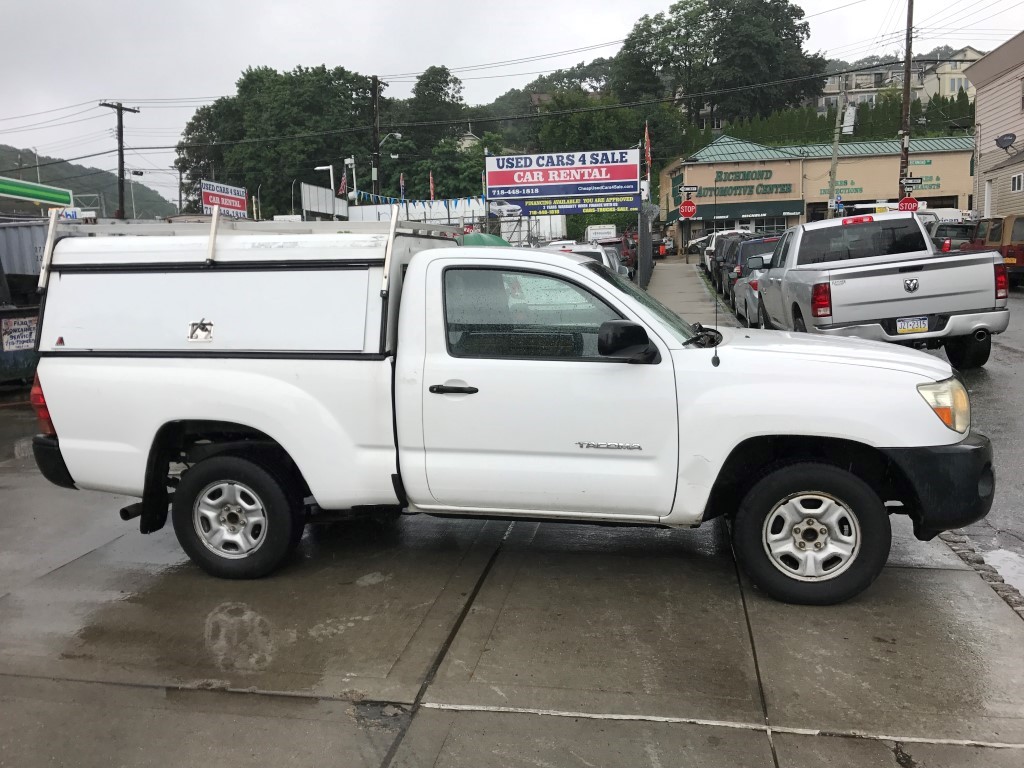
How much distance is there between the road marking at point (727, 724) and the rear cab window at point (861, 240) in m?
8.54

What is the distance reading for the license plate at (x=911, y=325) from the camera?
9.53 m

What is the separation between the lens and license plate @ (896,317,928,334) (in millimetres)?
9531

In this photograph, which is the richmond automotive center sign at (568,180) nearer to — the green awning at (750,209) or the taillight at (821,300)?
the taillight at (821,300)

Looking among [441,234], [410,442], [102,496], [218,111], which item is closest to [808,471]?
[410,442]

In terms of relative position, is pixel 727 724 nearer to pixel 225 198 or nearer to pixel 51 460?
pixel 51 460

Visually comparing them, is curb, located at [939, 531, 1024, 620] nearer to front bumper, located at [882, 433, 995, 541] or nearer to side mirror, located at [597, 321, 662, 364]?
front bumper, located at [882, 433, 995, 541]

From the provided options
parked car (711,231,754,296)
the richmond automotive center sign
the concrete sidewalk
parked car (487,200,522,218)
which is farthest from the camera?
parked car (487,200,522,218)

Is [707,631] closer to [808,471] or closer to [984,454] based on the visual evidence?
[808,471]

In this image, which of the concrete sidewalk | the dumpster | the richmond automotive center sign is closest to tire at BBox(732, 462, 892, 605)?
the concrete sidewalk

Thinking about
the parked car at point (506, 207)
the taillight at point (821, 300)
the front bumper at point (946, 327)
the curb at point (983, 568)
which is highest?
the parked car at point (506, 207)

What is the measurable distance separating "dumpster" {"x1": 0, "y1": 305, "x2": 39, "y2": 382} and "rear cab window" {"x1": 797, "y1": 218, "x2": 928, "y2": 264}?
410 inches

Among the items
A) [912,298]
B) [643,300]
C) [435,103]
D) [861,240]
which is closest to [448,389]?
[643,300]

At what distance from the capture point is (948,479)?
4.06 metres

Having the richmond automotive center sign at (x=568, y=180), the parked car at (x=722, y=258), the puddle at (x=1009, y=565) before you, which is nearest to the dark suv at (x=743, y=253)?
the parked car at (x=722, y=258)
